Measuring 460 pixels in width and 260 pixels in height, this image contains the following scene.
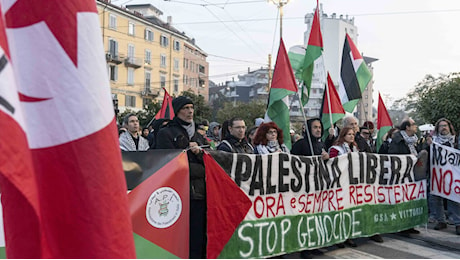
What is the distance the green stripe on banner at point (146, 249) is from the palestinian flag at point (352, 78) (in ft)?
16.8

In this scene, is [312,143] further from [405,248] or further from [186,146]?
[186,146]

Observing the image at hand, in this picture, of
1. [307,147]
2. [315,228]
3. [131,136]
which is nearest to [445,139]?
[307,147]

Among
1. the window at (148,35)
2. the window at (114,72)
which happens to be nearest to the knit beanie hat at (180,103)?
the window at (114,72)

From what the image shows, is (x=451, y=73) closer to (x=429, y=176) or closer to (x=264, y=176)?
(x=429, y=176)

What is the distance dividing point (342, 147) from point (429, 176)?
201 cm

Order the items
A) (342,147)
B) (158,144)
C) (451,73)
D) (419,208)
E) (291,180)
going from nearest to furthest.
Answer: (158,144) → (291,180) → (342,147) → (419,208) → (451,73)

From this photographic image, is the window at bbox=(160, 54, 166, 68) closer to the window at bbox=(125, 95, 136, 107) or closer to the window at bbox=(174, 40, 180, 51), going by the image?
the window at bbox=(174, 40, 180, 51)

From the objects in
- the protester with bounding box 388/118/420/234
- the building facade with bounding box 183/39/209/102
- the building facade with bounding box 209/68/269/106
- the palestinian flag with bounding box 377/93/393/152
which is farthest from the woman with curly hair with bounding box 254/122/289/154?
the building facade with bounding box 209/68/269/106

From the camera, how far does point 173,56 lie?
59.0m

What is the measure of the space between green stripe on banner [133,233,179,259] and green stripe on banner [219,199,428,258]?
74 centimetres

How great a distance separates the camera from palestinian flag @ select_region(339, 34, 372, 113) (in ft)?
26.1

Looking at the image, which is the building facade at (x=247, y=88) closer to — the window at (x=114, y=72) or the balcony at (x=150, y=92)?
the balcony at (x=150, y=92)

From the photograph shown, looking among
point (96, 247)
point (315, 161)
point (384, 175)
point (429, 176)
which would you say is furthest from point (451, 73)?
point (96, 247)

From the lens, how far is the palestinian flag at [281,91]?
6373mm
